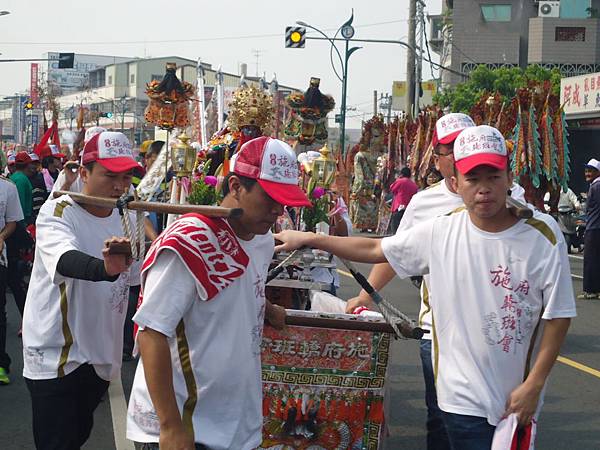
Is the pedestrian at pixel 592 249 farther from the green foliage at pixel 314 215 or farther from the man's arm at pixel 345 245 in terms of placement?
the man's arm at pixel 345 245

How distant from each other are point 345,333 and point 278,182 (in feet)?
6.52

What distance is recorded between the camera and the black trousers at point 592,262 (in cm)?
1395

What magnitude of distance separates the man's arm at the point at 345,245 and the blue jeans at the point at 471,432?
0.73 metres

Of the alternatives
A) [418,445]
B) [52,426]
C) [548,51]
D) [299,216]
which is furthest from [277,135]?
[548,51]

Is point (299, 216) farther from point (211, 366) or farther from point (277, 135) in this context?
point (211, 366)

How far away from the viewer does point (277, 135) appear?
34.4ft

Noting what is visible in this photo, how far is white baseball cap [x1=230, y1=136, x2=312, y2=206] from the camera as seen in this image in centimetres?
324

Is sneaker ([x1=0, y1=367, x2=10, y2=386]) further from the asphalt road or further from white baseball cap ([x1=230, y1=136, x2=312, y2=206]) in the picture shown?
white baseball cap ([x1=230, y1=136, x2=312, y2=206])

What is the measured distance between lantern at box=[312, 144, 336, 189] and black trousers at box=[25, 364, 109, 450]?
15.4 ft

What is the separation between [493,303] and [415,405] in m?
4.05

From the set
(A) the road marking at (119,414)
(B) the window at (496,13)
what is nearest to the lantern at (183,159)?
(A) the road marking at (119,414)

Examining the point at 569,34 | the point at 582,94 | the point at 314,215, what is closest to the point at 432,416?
the point at 314,215

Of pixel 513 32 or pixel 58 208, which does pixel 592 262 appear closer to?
pixel 58 208

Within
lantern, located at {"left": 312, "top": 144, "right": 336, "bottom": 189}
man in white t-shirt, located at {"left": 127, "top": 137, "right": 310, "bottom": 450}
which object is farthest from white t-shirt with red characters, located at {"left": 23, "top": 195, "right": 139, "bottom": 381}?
lantern, located at {"left": 312, "top": 144, "right": 336, "bottom": 189}
